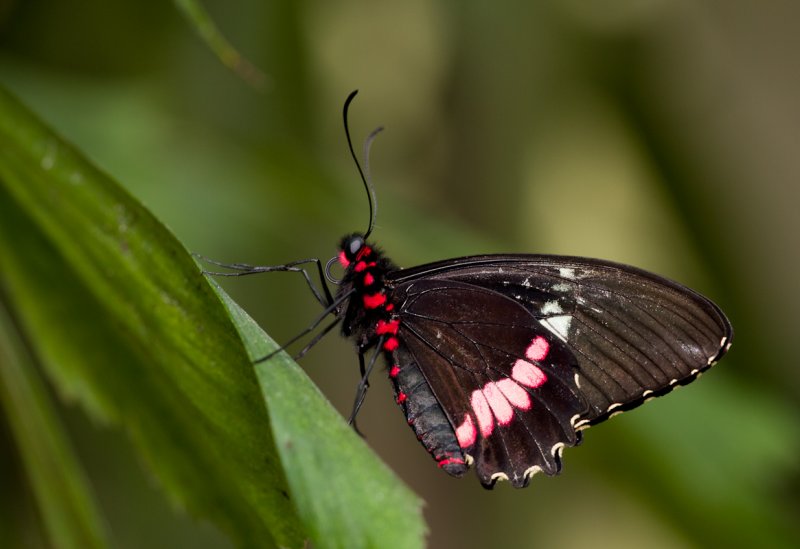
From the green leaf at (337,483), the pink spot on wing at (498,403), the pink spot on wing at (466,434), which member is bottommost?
the green leaf at (337,483)

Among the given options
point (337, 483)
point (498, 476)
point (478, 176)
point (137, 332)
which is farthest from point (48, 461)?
point (478, 176)

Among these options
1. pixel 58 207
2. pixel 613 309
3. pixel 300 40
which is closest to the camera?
pixel 58 207

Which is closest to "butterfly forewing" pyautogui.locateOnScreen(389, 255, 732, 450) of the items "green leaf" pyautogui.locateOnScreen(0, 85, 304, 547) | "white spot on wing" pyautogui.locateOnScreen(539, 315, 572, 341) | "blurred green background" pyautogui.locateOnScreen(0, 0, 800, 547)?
"white spot on wing" pyautogui.locateOnScreen(539, 315, 572, 341)

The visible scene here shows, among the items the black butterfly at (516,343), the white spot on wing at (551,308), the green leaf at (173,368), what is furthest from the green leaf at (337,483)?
the white spot on wing at (551,308)

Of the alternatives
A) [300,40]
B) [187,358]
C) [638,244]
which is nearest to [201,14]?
[187,358]

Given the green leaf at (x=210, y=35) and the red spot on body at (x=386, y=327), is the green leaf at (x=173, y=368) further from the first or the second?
the red spot on body at (x=386, y=327)

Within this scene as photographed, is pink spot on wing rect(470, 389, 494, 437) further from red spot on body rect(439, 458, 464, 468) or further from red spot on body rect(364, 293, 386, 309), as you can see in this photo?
red spot on body rect(364, 293, 386, 309)

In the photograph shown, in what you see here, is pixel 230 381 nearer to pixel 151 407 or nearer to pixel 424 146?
pixel 151 407
